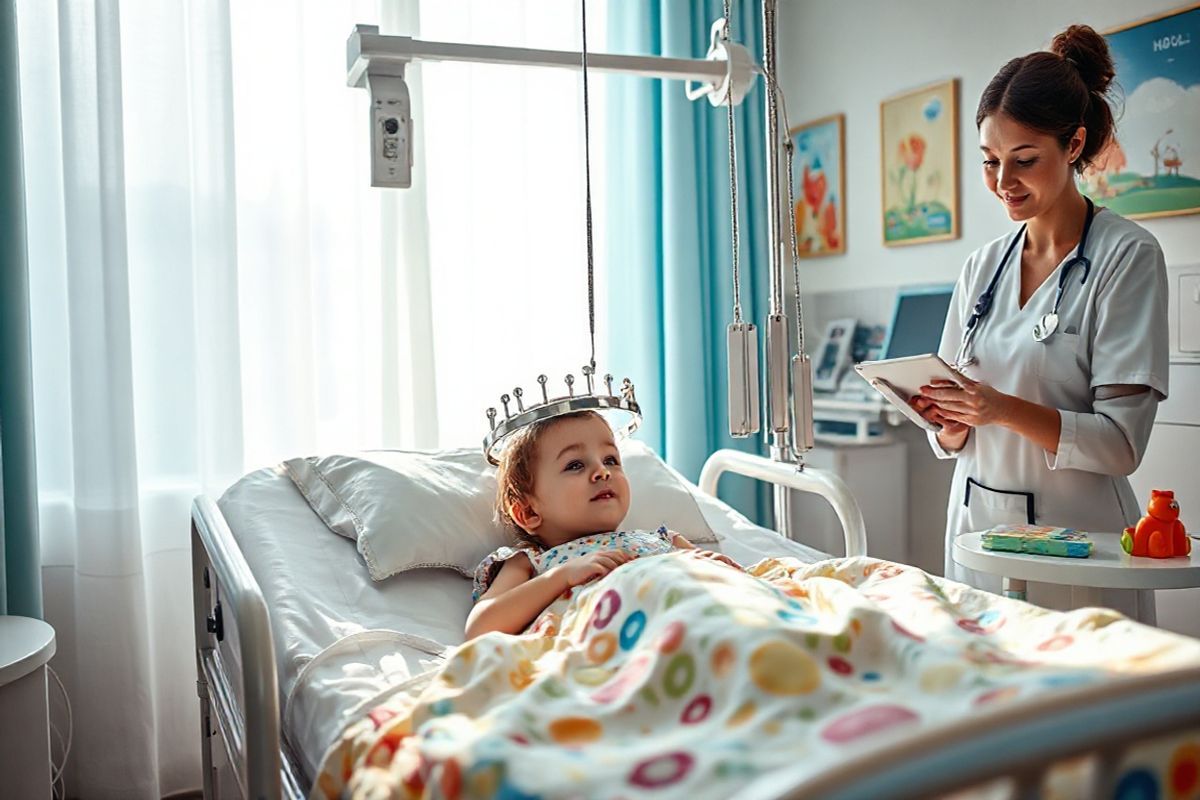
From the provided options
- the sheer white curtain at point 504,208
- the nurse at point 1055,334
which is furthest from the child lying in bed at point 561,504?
the sheer white curtain at point 504,208

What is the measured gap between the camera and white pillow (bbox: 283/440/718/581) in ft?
5.70

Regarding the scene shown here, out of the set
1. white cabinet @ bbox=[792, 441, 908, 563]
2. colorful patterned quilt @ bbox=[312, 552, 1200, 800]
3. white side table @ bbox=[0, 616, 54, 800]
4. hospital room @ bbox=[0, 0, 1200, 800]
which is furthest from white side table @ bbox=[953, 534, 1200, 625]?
white side table @ bbox=[0, 616, 54, 800]

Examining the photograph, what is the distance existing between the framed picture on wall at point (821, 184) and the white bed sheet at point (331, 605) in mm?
1561

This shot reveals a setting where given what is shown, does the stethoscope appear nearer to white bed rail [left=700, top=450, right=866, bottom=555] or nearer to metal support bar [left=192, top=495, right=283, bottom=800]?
white bed rail [left=700, top=450, right=866, bottom=555]

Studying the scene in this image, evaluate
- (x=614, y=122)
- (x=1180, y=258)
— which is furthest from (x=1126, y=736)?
(x=614, y=122)

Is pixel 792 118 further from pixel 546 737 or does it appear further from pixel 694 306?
pixel 546 737

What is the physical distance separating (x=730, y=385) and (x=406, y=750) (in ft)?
2.93

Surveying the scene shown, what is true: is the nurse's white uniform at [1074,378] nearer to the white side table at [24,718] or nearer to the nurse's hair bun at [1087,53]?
the nurse's hair bun at [1087,53]

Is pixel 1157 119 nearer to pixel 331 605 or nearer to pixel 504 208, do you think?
pixel 504 208

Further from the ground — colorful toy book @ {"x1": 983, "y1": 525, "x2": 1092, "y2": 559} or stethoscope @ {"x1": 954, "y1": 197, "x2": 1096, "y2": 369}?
stethoscope @ {"x1": 954, "y1": 197, "x2": 1096, "y2": 369}

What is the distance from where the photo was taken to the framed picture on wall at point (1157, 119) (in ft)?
7.41

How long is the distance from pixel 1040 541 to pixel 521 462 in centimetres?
80

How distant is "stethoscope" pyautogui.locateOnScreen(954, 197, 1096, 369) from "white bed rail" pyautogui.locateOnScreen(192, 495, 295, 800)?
127 centimetres

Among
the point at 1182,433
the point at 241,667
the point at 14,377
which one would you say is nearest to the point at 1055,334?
the point at 1182,433
